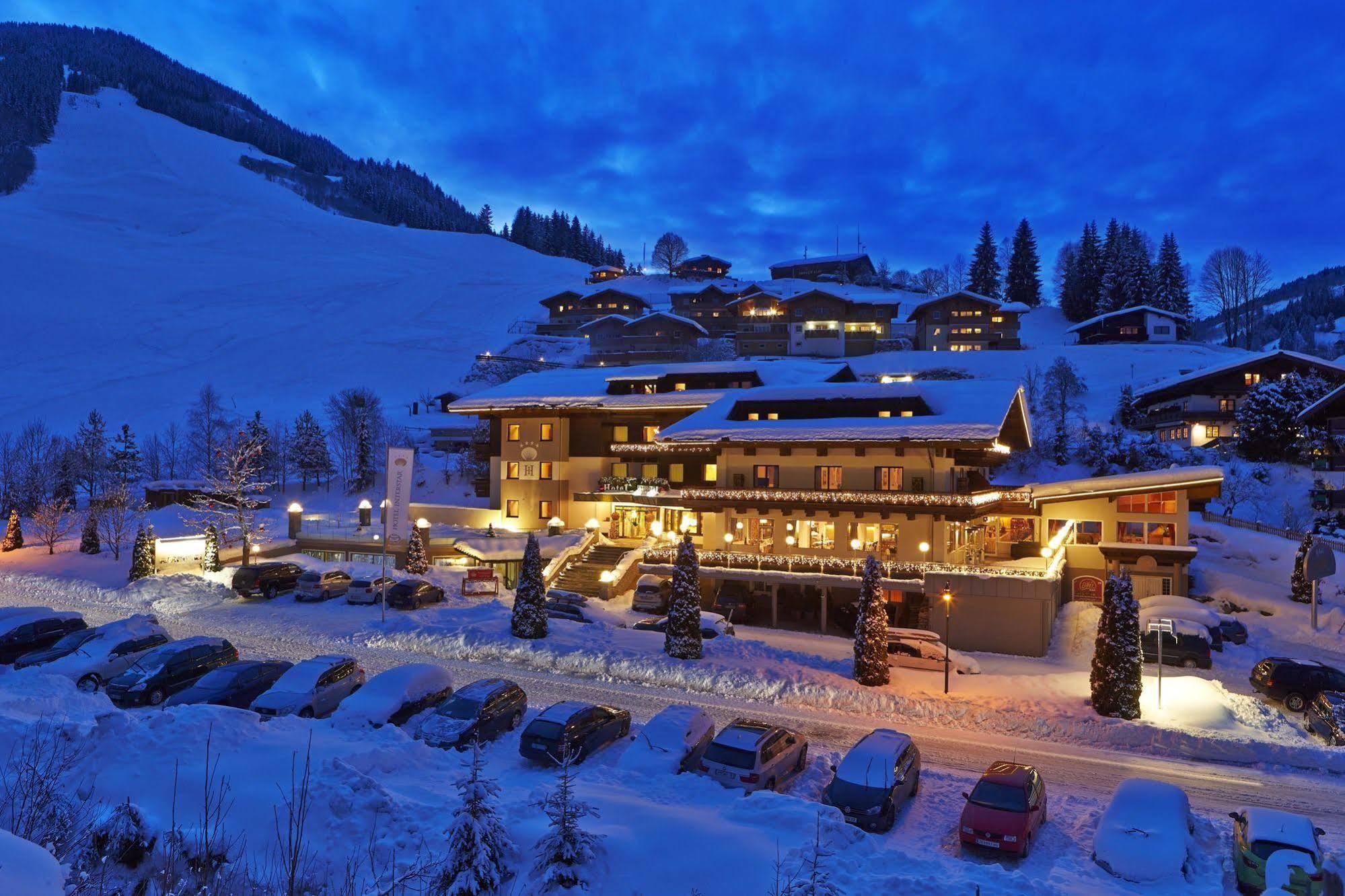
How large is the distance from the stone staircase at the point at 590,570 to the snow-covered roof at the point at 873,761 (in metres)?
22.8

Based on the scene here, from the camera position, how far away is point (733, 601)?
3762cm

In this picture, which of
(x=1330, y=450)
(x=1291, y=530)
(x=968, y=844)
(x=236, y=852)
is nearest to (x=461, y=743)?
(x=236, y=852)

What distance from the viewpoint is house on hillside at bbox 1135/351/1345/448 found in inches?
2692

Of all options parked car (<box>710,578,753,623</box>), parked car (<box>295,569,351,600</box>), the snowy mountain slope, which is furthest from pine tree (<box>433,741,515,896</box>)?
the snowy mountain slope

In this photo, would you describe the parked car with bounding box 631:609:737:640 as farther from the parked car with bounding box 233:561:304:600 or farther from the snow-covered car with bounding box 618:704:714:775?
the parked car with bounding box 233:561:304:600

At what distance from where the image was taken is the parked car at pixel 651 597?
36.7 metres

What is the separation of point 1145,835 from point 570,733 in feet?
40.7

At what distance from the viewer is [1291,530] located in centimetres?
4791

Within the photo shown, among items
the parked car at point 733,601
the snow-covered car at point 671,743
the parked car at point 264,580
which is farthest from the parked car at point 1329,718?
the parked car at point 264,580

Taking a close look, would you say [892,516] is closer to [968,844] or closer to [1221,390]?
[968,844]

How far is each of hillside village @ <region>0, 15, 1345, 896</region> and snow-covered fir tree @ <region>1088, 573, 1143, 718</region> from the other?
112 millimetres

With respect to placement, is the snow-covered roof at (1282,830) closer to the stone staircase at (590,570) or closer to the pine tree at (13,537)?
the stone staircase at (590,570)

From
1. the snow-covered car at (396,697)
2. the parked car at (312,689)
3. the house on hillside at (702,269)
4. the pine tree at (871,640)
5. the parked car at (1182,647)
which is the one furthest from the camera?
the house on hillside at (702,269)

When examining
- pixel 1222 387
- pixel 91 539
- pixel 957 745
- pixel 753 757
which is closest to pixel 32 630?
pixel 91 539
